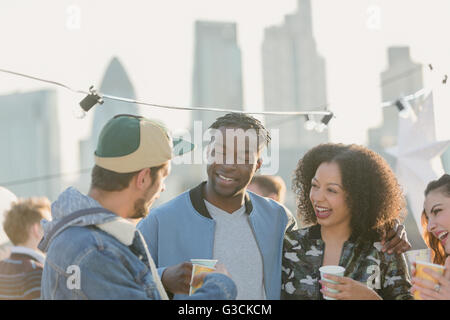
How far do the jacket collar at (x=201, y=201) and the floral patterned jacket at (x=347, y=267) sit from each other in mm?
286

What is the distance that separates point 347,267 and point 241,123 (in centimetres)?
99

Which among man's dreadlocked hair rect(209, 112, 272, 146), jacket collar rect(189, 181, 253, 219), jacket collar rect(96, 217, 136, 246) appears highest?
man's dreadlocked hair rect(209, 112, 272, 146)

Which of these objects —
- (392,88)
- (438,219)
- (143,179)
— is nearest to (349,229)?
(438,219)

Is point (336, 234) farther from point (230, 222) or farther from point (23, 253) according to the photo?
point (23, 253)

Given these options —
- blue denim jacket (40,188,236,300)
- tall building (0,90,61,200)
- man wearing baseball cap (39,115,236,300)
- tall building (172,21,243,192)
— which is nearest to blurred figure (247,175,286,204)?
man wearing baseball cap (39,115,236,300)

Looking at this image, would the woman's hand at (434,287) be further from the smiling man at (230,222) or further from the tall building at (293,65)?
the tall building at (293,65)

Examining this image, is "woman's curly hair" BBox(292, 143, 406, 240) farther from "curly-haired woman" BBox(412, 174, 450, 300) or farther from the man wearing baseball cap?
the man wearing baseball cap

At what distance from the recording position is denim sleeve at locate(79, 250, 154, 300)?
198 centimetres

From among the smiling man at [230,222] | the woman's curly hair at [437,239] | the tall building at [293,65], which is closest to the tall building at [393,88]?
the tall building at [293,65]

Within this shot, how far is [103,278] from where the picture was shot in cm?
199

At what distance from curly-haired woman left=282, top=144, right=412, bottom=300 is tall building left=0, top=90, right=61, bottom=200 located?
12826 cm

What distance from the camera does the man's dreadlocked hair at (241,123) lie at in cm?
319
